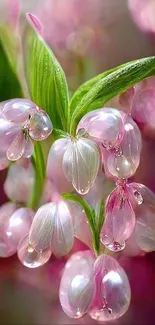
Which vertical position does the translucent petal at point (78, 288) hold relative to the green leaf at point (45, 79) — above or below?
below

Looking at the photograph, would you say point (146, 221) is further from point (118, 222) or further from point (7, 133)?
point (7, 133)

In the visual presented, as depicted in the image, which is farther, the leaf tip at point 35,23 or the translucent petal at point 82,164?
the leaf tip at point 35,23

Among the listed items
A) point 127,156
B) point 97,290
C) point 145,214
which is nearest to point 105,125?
point 127,156

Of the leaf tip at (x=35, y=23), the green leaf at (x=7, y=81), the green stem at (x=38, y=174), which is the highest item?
the leaf tip at (x=35, y=23)

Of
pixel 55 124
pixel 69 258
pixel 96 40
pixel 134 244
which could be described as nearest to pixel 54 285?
pixel 69 258

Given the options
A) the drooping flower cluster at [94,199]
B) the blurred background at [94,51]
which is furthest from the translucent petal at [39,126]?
the blurred background at [94,51]

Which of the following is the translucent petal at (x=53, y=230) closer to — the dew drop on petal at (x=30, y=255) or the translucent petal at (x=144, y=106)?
the dew drop on petal at (x=30, y=255)
